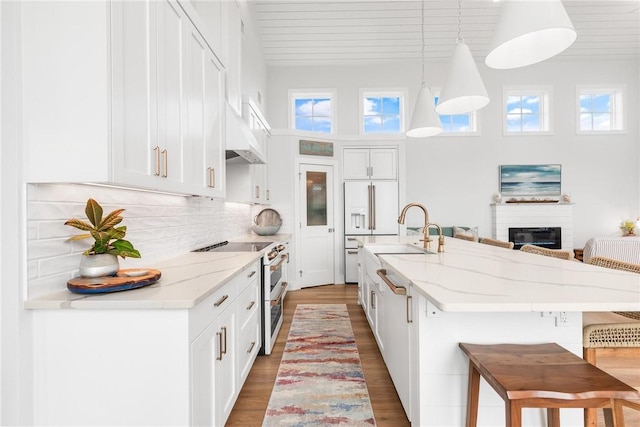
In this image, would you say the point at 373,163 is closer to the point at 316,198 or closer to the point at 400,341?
the point at 316,198

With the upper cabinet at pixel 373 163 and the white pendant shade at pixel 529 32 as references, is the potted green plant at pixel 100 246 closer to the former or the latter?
the white pendant shade at pixel 529 32

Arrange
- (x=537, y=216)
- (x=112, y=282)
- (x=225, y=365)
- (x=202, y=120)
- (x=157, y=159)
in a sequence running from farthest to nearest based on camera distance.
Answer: (x=537, y=216)
(x=202, y=120)
(x=225, y=365)
(x=157, y=159)
(x=112, y=282)

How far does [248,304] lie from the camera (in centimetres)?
225

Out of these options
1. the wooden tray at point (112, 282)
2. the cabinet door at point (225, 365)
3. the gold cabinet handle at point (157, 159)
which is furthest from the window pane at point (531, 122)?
the wooden tray at point (112, 282)

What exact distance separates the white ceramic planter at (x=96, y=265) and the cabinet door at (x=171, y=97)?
41cm

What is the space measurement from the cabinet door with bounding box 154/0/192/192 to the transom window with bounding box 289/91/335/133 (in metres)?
4.70

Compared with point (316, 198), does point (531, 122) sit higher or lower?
higher

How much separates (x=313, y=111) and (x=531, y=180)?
4554mm

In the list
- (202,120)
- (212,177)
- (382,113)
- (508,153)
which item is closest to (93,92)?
(202,120)

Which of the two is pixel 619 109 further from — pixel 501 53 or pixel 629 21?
pixel 501 53

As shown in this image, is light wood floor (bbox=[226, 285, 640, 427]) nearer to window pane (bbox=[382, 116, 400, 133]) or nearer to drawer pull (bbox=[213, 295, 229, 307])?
drawer pull (bbox=[213, 295, 229, 307])

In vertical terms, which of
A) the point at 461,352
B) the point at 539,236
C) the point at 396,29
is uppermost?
the point at 396,29

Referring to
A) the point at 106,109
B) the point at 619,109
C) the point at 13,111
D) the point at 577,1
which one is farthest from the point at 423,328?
the point at 619,109

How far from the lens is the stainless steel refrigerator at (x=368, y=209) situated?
5.53 m
